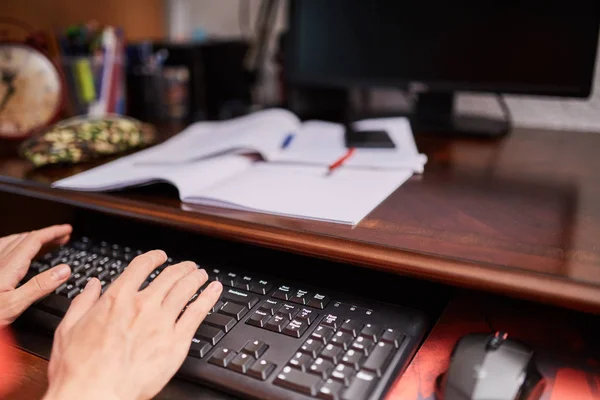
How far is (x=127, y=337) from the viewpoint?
0.41m

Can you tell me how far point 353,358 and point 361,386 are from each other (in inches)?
1.1

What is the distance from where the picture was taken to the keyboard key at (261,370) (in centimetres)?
40

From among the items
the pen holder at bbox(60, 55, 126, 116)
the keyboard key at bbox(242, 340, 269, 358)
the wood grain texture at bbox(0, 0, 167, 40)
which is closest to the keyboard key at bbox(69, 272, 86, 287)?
the keyboard key at bbox(242, 340, 269, 358)

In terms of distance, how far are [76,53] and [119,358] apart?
870mm

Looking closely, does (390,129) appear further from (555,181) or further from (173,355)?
(173,355)

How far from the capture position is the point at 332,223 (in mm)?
500

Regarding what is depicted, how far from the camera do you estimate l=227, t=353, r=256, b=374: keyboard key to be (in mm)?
412

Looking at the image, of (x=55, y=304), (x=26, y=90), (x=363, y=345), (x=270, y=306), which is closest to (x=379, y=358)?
(x=363, y=345)

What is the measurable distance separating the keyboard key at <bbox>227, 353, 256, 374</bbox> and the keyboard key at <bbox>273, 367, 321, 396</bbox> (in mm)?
29

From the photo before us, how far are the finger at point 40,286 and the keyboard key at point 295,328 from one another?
246mm

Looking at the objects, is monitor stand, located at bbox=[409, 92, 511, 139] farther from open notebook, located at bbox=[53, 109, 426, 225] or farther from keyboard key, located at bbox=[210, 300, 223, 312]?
keyboard key, located at bbox=[210, 300, 223, 312]

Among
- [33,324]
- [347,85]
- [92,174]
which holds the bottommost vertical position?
[33,324]

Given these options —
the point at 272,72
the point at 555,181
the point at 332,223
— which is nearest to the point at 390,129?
the point at 555,181

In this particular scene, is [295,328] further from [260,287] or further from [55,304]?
[55,304]
